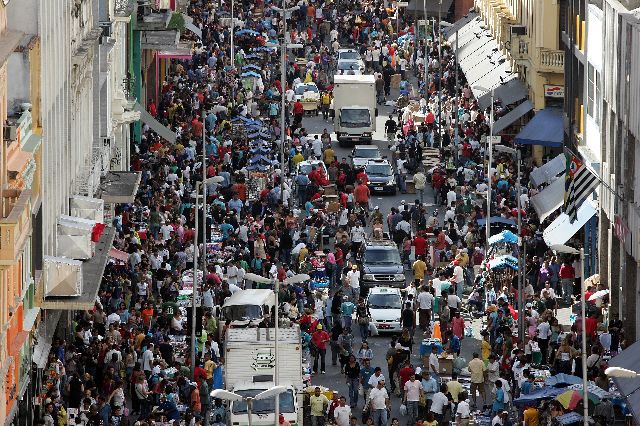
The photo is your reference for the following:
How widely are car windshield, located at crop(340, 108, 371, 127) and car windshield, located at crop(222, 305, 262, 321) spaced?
35.6 meters

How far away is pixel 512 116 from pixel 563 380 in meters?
39.0

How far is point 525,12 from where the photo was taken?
95.4 m

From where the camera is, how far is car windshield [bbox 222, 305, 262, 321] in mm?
64688

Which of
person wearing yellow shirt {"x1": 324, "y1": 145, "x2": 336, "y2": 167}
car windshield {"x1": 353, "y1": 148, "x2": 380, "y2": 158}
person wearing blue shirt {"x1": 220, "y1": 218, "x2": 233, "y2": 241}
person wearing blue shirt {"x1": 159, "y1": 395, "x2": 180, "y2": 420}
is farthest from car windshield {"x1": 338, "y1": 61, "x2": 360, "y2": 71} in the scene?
person wearing blue shirt {"x1": 159, "y1": 395, "x2": 180, "y2": 420}

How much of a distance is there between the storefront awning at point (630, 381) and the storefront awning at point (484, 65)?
110ft

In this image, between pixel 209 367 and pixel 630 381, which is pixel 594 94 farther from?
pixel 630 381

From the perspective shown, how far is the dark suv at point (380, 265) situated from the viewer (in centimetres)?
7219

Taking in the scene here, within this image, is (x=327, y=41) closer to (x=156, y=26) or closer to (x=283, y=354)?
(x=156, y=26)

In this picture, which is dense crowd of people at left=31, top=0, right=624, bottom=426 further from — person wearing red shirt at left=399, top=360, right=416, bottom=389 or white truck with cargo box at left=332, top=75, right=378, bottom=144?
white truck with cargo box at left=332, top=75, right=378, bottom=144

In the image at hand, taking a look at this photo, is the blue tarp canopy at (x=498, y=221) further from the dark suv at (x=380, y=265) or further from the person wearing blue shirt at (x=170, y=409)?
the person wearing blue shirt at (x=170, y=409)

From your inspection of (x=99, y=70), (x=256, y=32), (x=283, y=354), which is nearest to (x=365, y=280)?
(x=99, y=70)

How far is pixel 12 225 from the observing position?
49281 mm

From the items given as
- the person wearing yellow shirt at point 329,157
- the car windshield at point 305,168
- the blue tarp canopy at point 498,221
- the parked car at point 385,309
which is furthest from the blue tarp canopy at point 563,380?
the person wearing yellow shirt at point 329,157

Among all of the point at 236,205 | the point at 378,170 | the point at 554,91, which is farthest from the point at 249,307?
the point at 554,91
